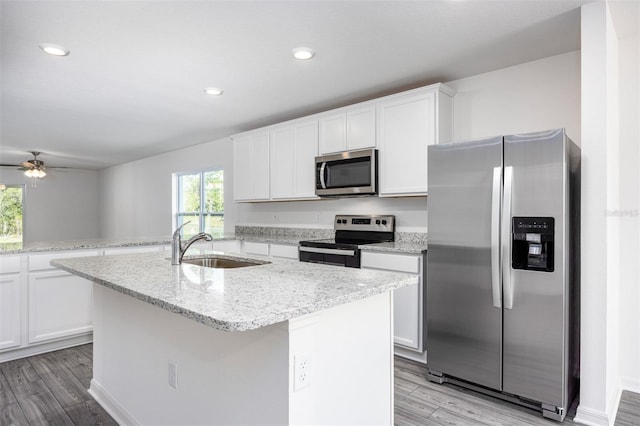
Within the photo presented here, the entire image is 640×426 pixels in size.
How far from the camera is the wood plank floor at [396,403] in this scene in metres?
2.21

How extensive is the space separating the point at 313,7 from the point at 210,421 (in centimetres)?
212

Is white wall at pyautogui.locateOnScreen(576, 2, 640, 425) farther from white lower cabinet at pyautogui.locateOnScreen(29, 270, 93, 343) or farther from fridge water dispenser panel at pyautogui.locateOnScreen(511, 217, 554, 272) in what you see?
white lower cabinet at pyautogui.locateOnScreen(29, 270, 93, 343)

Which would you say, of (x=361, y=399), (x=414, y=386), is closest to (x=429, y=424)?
(x=414, y=386)

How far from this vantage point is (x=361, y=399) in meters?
1.63

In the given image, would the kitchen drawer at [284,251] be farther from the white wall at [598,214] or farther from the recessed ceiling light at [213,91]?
the white wall at [598,214]

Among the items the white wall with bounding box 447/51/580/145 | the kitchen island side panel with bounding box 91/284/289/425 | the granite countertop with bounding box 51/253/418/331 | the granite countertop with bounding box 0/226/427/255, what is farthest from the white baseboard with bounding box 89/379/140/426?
the white wall with bounding box 447/51/580/145

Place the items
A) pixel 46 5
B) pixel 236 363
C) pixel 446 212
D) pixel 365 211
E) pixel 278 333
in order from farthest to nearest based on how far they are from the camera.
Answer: pixel 365 211 < pixel 446 212 < pixel 46 5 < pixel 236 363 < pixel 278 333

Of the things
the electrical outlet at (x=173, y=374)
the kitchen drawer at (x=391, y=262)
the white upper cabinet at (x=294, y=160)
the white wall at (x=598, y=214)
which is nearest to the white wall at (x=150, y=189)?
the white upper cabinet at (x=294, y=160)

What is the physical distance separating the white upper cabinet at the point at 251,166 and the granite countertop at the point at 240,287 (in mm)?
2528

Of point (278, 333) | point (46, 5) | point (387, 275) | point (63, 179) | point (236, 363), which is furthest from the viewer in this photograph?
point (63, 179)

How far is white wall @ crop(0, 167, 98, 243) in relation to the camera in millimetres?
8812

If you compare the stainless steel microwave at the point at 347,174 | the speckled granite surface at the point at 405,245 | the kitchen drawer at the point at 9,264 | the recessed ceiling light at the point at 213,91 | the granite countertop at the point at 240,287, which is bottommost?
the kitchen drawer at the point at 9,264

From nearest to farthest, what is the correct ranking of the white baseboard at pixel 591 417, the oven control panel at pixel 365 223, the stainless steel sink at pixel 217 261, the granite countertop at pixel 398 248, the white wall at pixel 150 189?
the white baseboard at pixel 591 417, the stainless steel sink at pixel 217 261, the granite countertop at pixel 398 248, the oven control panel at pixel 365 223, the white wall at pixel 150 189

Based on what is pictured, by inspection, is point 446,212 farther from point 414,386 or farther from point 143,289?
point 143,289
